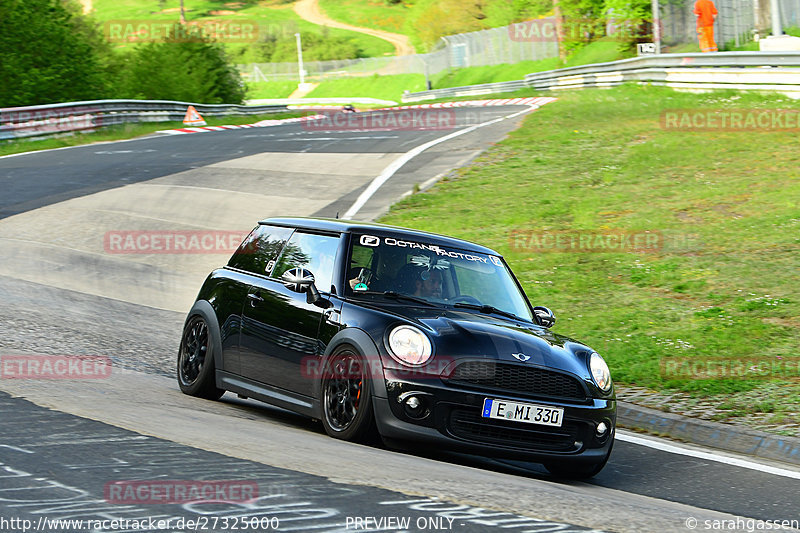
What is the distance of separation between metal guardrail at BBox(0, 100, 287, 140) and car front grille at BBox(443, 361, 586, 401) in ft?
83.0

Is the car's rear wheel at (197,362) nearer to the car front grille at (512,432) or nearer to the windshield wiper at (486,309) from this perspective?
the windshield wiper at (486,309)

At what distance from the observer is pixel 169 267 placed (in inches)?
585

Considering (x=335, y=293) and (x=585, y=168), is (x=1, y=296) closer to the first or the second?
(x=335, y=293)

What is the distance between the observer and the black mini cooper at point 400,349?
629 cm

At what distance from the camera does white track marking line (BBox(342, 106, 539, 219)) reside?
58.6 feet

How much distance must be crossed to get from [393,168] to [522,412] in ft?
52.9

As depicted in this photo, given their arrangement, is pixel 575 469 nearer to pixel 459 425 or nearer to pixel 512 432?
pixel 512 432

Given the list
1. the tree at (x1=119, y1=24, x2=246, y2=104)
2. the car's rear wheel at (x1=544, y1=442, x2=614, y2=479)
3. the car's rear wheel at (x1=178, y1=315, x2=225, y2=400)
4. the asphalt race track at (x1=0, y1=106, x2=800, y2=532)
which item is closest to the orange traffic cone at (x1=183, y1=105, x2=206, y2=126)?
the tree at (x1=119, y1=24, x2=246, y2=104)

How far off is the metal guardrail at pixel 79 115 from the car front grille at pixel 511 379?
83.0 ft

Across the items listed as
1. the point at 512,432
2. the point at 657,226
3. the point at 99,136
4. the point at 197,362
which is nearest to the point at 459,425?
the point at 512,432

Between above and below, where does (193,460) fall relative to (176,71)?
below

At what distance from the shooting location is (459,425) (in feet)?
20.6

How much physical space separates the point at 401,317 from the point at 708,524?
2433 mm

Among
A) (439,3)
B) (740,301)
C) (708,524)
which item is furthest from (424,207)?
(439,3)
